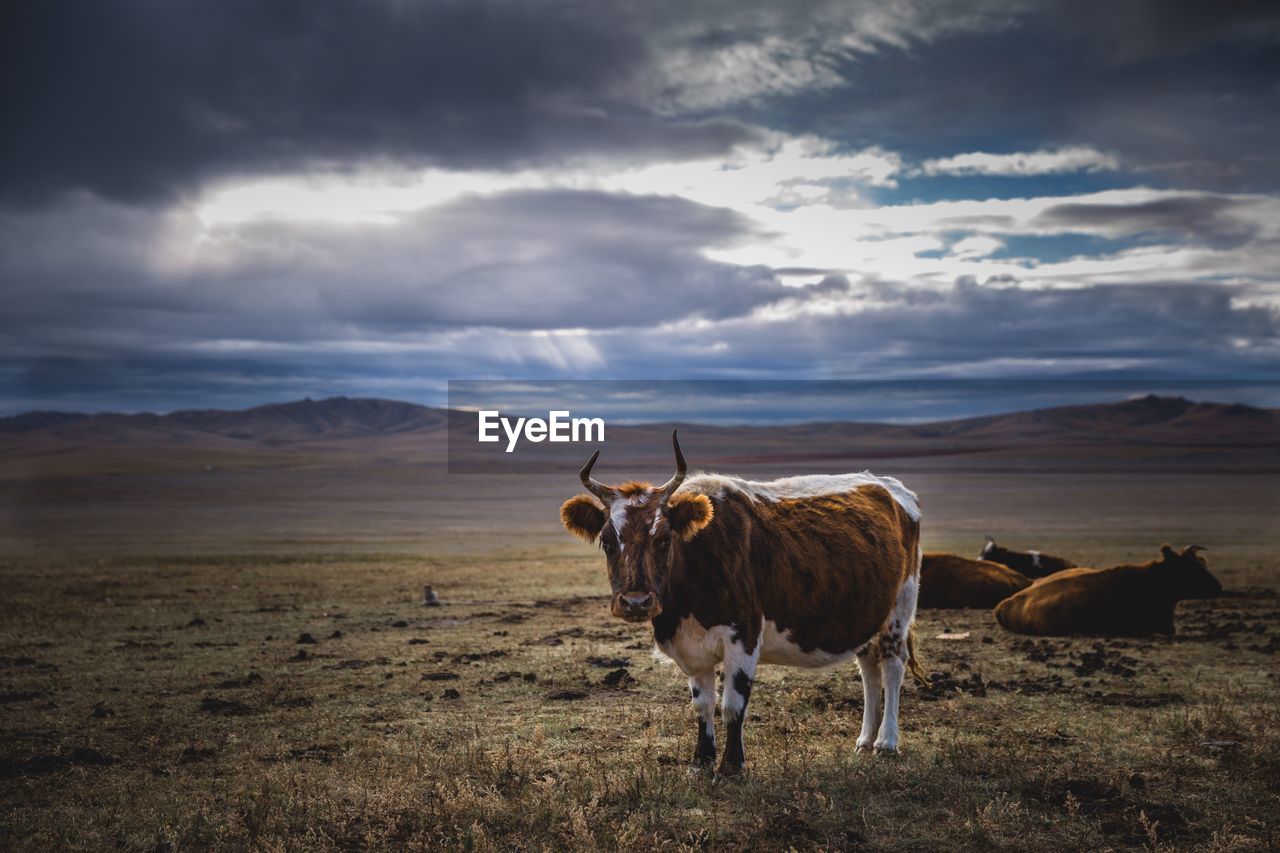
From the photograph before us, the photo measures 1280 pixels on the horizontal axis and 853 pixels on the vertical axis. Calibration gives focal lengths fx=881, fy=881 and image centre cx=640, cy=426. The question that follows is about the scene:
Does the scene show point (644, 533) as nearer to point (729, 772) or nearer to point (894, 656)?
point (729, 772)

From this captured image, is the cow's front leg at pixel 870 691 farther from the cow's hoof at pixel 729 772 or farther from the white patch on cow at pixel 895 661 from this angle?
the cow's hoof at pixel 729 772

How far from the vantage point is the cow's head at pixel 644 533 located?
7531 mm

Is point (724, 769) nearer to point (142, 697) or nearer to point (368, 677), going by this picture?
point (368, 677)

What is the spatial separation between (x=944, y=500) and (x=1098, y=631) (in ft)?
222

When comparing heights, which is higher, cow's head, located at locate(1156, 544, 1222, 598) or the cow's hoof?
cow's head, located at locate(1156, 544, 1222, 598)

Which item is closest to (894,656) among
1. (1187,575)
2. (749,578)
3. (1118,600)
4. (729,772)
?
(749,578)

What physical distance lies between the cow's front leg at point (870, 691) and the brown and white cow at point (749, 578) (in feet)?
0.04

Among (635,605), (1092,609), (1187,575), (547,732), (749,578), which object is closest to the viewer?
(635,605)

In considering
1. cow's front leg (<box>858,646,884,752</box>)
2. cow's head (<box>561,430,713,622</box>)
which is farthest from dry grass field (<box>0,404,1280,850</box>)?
cow's head (<box>561,430,713,622</box>)

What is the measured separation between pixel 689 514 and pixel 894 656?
3151 millimetres

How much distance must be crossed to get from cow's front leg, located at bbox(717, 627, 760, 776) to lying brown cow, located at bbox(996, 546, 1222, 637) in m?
9.95

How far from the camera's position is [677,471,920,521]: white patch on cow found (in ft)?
28.9

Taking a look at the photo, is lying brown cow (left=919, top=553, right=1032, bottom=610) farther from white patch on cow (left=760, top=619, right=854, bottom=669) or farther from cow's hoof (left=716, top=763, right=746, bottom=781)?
cow's hoof (left=716, top=763, right=746, bottom=781)

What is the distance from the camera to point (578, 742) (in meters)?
9.34
